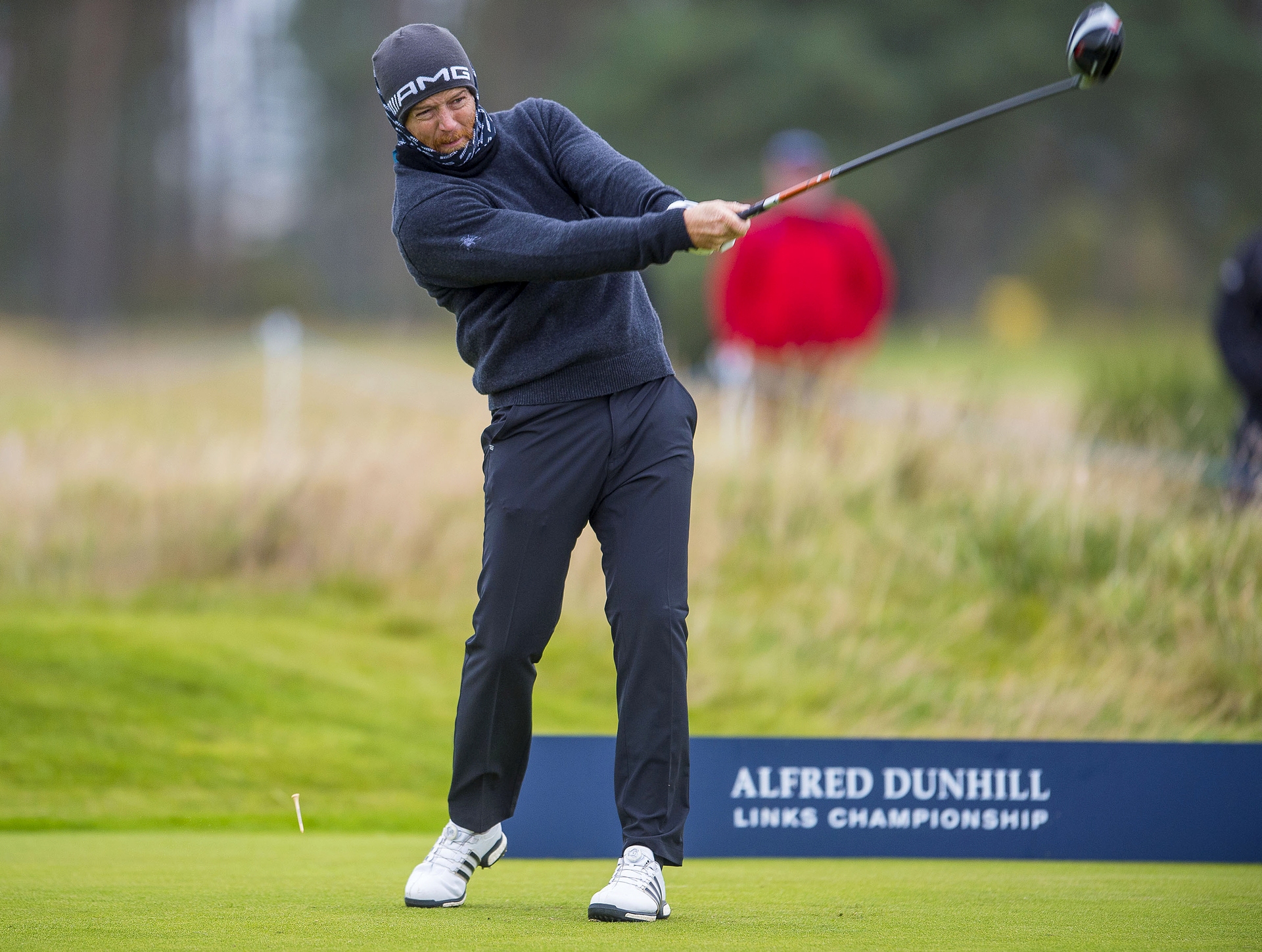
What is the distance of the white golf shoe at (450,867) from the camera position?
3406 mm

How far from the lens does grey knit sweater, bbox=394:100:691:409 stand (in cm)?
324

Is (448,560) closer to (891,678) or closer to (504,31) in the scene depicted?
(891,678)

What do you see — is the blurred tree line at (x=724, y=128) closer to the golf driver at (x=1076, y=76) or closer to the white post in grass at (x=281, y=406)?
the white post in grass at (x=281, y=406)

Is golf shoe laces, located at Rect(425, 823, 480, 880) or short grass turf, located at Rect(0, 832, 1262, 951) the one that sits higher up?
golf shoe laces, located at Rect(425, 823, 480, 880)

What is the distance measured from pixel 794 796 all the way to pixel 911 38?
28634 millimetres

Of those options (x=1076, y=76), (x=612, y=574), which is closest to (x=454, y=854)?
(x=612, y=574)

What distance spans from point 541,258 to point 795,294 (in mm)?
5290

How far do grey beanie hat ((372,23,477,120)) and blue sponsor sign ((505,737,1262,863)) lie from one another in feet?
6.24

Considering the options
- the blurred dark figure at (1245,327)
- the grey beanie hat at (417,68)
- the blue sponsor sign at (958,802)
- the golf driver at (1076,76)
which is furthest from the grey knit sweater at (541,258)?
the blurred dark figure at (1245,327)

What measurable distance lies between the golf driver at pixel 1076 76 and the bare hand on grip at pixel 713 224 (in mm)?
59

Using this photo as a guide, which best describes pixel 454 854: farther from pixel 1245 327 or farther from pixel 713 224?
pixel 1245 327

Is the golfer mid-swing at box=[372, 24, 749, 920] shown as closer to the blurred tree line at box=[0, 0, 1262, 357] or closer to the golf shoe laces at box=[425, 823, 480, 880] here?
the golf shoe laces at box=[425, 823, 480, 880]

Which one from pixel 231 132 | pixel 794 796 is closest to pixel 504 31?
pixel 231 132

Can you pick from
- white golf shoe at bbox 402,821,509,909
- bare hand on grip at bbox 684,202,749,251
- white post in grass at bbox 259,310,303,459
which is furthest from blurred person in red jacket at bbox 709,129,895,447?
bare hand on grip at bbox 684,202,749,251
